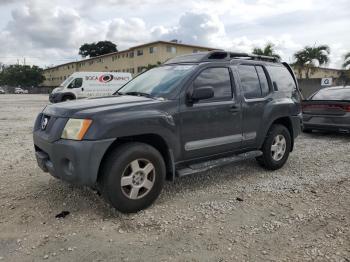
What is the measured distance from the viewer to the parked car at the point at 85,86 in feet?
72.4

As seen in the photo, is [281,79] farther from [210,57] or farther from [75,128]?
[75,128]

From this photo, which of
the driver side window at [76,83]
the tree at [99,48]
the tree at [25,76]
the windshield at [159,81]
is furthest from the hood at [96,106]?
the tree at [25,76]

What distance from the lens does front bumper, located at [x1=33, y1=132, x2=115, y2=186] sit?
11.6ft

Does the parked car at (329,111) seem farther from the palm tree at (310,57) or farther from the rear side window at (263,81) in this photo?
the palm tree at (310,57)

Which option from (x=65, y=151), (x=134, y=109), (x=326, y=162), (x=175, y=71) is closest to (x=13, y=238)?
(x=65, y=151)

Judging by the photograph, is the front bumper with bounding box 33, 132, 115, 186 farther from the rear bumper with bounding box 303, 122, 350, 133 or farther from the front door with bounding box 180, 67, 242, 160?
the rear bumper with bounding box 303, 122, 350, 133

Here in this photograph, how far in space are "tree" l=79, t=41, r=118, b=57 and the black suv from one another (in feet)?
249

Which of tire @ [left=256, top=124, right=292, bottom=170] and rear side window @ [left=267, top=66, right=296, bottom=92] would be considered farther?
rear side window @ [left=267, top=66, right=296, bottom=92]

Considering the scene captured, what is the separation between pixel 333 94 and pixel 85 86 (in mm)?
17549

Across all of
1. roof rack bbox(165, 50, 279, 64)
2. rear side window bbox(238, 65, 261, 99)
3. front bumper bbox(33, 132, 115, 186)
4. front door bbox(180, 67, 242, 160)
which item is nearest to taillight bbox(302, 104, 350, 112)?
rear side window bbox(238, 65, 261, 99)

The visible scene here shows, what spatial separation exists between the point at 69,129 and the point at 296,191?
126 inches

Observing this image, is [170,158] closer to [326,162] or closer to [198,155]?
[198,155]

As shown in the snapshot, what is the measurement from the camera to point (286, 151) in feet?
19.5

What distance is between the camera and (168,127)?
412 cm
